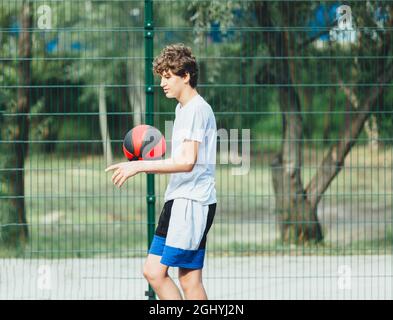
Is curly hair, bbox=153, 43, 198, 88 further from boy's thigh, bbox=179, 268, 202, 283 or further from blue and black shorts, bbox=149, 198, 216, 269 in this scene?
boy's thigh, bbox=179, 268, 202, 283

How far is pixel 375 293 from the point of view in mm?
8148

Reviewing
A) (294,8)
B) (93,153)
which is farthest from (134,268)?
(294,8)

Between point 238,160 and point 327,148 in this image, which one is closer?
point 238,160

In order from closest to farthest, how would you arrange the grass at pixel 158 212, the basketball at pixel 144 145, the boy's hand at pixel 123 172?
1. the boy's hand at pixel 123 172
2. the basketball at pixel 144 145
3. the grass at pixel 158 212

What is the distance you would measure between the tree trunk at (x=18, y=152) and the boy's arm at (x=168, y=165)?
3424mm

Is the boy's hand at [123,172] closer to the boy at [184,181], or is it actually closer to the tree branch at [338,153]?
the boy at [184,181]

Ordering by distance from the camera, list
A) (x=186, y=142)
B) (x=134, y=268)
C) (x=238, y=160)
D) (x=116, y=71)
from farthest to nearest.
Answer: (x=116, y=71) → (x=134, y=268) → (x=238, y=160) → (x=186, y=142)

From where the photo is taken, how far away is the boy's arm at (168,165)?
564cm

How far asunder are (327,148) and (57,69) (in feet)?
10.3

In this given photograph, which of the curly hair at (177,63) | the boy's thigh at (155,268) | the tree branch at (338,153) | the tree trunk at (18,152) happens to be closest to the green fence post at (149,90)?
the curly hair at (177,63)

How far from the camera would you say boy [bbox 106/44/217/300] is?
571cm

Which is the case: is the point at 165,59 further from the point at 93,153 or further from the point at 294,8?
the point at 294,8

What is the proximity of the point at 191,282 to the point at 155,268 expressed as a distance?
25cm

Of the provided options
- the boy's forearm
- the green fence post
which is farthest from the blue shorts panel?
the green fence post
